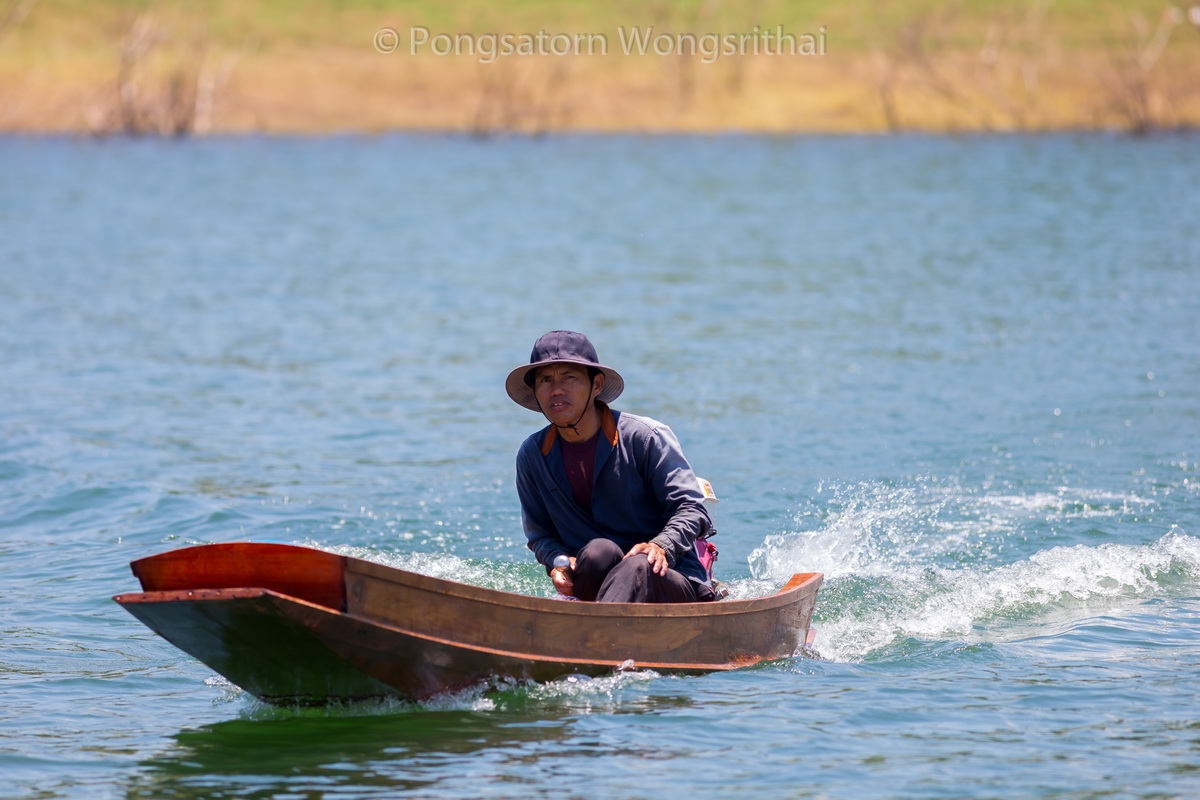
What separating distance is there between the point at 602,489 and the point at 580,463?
17cm

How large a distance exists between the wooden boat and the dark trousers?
18cm

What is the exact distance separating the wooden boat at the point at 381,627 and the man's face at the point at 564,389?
0.88 meters

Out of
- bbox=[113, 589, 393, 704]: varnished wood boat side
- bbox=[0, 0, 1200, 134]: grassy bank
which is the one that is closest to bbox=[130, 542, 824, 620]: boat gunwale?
bbox=[113, 589, 393, 704]: varnished wood boat side

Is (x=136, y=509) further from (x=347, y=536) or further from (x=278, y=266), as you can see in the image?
(x=278, y=266)

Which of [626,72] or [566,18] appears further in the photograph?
[566,18]

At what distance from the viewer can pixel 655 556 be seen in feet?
22.5

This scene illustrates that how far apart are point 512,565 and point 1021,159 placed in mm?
37638

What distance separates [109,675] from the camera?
25.6 ft

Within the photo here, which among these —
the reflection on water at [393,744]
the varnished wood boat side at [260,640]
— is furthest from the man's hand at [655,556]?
the varnished wood boat side at [260,640]

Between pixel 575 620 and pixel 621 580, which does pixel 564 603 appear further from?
pixel 621 580

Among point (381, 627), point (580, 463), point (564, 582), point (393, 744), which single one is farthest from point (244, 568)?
point (580, 463)

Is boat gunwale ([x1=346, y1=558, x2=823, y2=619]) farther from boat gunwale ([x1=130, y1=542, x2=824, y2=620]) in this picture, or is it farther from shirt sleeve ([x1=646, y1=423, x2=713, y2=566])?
shirt sleeve ([x1=646, y1=423, x2=713, y2=566])

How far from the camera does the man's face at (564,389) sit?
22.3 ft

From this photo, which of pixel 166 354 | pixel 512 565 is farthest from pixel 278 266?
pixel 512 565
